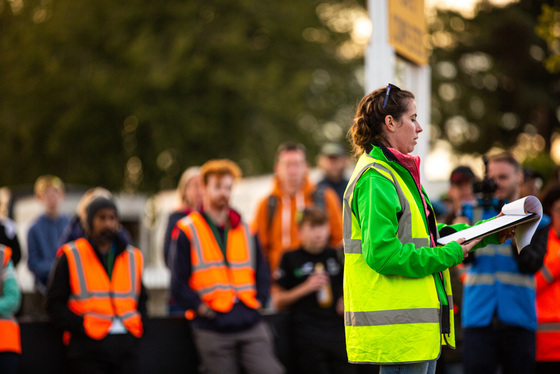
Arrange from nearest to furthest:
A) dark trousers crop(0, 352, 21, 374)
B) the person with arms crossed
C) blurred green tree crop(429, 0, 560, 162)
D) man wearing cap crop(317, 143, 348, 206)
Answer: dark trousers crop(0, 352, 21, 374) < the person with arms crossed < man wearing cap crop(317, 143, 348, 206) < blurred green tree crop(429, 0, 560, 162)

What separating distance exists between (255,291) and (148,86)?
15508 mm

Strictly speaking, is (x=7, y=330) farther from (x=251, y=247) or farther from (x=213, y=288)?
(x=251, y=247)

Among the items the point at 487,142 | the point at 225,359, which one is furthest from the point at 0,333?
the point at 487,142

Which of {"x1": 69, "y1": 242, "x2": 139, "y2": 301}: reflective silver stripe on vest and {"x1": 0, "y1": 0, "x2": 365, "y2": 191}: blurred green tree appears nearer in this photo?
→ {"x1": 69, "y1": 242, "x2": 139, "y2": 301}: reflective silver stripe on vest

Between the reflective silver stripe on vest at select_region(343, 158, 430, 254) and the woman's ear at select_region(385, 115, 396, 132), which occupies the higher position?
the woman's ear at select_region(385, 115, 396, 132)

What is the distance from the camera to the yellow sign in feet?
20.1

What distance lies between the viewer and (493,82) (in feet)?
93.6

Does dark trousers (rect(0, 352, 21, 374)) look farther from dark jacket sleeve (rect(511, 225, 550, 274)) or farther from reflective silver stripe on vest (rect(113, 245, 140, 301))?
dark jacket sleeve (rect(511, 225, 550, 274))

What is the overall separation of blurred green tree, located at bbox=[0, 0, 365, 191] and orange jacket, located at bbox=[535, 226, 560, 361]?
15.5m

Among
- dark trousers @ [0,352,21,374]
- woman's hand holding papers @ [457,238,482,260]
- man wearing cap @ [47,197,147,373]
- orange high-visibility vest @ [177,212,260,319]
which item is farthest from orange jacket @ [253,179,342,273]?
woman's hand holding papers @ [457,238,482,260]

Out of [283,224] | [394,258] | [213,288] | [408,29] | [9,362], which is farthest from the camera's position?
[283,224]

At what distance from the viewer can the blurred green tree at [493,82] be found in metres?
26.6

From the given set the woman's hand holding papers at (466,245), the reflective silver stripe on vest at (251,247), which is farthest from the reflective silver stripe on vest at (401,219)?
the reflective silver stripe on vest at (251,247)

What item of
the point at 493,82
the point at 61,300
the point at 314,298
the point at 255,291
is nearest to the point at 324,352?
the point at 314,298
